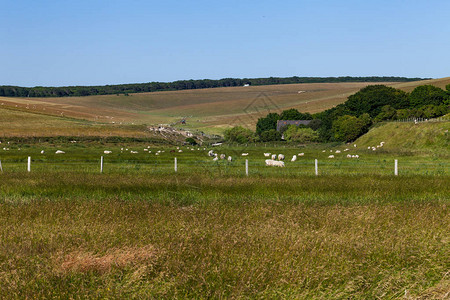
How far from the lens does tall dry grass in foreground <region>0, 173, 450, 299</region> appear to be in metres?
7.02

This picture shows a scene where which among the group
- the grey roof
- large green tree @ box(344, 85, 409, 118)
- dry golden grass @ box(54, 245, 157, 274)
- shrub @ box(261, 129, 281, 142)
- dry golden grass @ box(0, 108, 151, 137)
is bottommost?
shrub @ box(261, 129, 281, 142)

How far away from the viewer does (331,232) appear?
1020cm

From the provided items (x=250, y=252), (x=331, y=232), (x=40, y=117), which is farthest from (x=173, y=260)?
(x=40, y=117)

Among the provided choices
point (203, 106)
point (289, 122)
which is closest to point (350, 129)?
point (289, 122)

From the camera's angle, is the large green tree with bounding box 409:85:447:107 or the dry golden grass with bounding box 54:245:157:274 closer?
the dry golden grass with bounding box 54:245:157:274

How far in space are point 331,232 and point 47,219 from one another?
6377 millimetres

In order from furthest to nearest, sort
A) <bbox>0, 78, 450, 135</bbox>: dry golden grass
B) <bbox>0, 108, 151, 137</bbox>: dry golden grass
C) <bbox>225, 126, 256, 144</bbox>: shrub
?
<bbox>0, 78, 450, 135</bbox>: dry golden grass < <bbox>225, 126, 256, 144</bbox>: shrub < <bbox>0, 108, 151, 137</bbox>: dry golden grass

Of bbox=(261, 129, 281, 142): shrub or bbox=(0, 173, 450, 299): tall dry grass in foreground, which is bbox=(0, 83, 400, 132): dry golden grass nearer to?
bbox=(261, 129, 281, 142): shrub

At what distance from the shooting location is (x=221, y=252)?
8.30m

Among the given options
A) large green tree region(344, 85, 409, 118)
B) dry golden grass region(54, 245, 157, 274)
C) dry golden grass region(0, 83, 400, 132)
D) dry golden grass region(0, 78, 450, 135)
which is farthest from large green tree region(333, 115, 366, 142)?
dry golden grass region(54, 245, 157, 274)

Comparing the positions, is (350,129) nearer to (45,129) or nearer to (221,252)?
(45,129)

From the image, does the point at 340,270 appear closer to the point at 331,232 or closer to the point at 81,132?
the point at 331,232

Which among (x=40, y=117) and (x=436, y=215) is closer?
(x=436, y=215)

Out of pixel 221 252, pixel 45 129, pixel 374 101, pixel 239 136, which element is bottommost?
pixel 239 136
